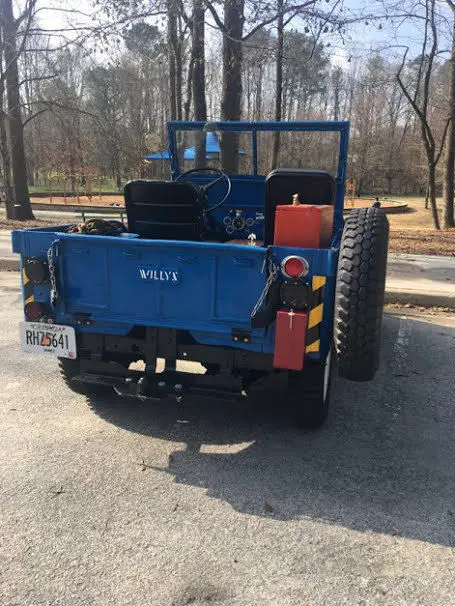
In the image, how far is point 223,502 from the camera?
2951mm

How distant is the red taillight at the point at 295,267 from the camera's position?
312 cm

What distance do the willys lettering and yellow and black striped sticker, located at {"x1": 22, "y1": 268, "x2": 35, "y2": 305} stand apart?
2.78 ft

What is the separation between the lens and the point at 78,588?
229cm

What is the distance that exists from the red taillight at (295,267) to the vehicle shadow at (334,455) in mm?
853

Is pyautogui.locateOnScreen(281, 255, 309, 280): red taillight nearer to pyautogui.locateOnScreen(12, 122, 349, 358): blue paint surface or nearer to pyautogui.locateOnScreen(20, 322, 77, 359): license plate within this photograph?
pyautogui.locateOnScreen(12, 122, 349, 358): blue paint surface

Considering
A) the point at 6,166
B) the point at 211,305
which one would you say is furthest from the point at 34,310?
the point at 6,166

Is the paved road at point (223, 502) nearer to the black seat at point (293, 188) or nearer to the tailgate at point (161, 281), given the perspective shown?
the tailgate at point (161, 281)

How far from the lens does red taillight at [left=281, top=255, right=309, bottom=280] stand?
10.2 ft

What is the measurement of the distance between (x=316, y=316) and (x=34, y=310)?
203 centimetres

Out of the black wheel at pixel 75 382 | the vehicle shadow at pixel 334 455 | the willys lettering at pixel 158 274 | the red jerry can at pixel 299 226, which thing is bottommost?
the vehicle shadow at pixel 334 455

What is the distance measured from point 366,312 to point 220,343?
0.98 metres

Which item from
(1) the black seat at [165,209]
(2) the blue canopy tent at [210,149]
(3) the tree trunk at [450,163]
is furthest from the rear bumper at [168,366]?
(3) the tree trunk at [450,163]

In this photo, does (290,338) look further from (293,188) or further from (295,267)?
(293,188)

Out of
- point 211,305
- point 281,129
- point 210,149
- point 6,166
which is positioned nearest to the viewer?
point 211,305
